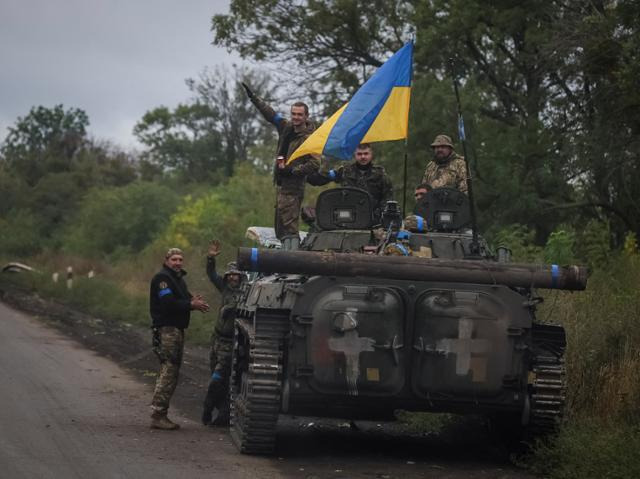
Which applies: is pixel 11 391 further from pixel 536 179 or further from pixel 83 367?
pixel 536 179

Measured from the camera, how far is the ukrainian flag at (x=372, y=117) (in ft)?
44.2

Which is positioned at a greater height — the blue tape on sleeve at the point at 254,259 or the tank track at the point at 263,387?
the blue tape on sleeve at the point at 254,259

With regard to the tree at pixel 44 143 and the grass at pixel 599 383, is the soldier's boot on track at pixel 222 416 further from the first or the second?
the tree at pixel 44 143

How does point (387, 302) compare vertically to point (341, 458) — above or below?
above

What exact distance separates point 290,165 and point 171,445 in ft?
15.2

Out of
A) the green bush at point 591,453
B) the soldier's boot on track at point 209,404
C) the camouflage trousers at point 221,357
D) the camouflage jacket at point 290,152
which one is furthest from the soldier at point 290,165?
the green bush at point 591,453

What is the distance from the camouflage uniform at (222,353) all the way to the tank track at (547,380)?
3.56m

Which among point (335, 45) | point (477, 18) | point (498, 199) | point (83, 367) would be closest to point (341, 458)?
point (83, 367)

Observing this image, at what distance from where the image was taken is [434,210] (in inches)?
481

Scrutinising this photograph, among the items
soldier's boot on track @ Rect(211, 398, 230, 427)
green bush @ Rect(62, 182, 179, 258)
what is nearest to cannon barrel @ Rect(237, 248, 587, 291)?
soldier's boot on track @ Rect(211, 398, 230, 427)

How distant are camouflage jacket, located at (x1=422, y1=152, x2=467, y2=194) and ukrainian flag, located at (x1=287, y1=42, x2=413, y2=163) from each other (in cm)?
50

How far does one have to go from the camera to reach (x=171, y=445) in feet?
35.3

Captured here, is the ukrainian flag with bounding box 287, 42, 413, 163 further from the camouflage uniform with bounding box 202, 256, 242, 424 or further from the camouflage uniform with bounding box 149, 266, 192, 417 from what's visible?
the camouflage uniform with bounding box 149, 266, 192, 417

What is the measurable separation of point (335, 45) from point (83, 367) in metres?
12.4
